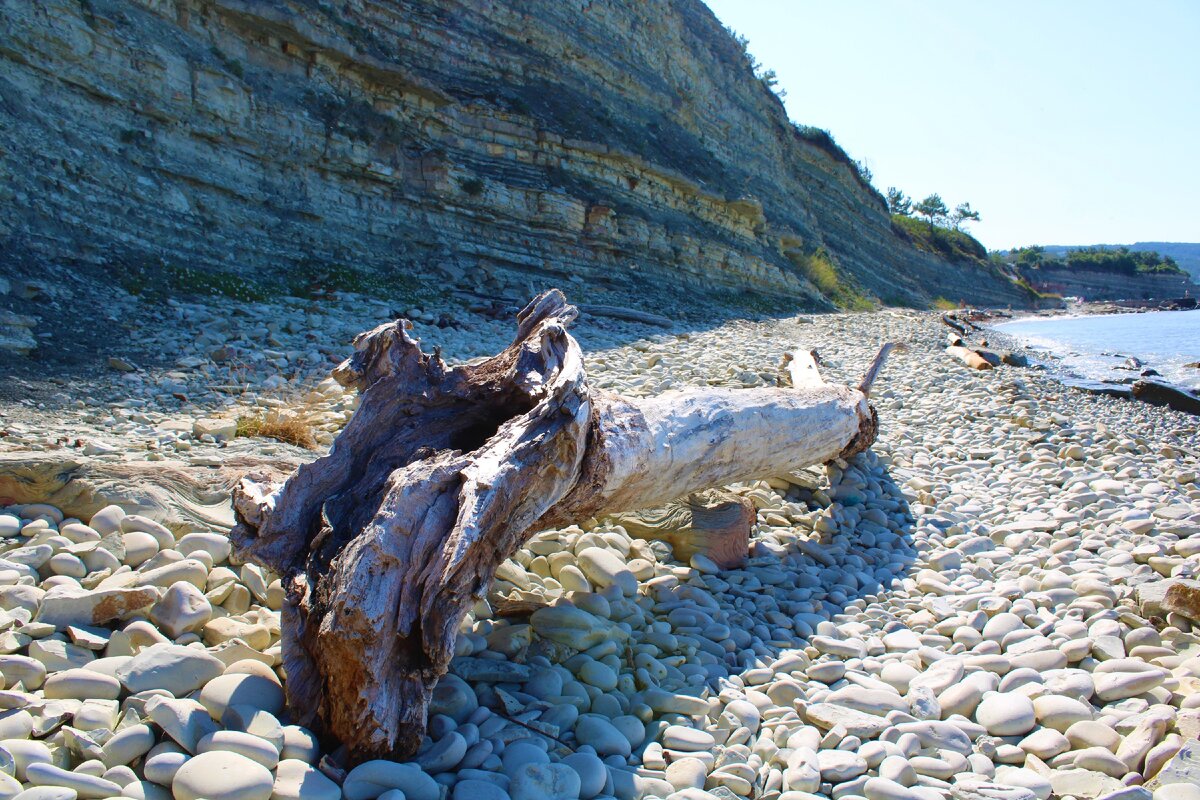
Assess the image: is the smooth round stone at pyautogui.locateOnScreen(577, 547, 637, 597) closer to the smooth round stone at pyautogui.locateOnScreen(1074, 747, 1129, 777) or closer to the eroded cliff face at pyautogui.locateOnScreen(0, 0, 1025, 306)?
the smooth round stone at pyautogui.locateOnScreen(1074, 747, 1129, 777)

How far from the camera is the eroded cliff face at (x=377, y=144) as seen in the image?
26.4 feet

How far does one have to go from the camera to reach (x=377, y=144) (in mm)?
11984

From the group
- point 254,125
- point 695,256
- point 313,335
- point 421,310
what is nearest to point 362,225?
point 254,125

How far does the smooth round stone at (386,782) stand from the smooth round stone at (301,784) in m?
0.04

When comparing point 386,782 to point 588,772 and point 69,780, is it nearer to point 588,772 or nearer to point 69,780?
point 588,772

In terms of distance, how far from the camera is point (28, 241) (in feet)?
23.0

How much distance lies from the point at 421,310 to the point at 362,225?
272 centimetres

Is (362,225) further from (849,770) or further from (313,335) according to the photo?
(849,770)

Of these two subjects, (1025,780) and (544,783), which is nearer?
(544,783)

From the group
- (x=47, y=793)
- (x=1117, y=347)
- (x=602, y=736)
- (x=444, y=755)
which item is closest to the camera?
(x=47, y=793)

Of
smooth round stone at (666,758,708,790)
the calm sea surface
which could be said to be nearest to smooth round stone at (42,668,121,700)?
smooth round stone at (666,758,708,790)

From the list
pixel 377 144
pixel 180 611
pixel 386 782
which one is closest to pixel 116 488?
pixel 180 611

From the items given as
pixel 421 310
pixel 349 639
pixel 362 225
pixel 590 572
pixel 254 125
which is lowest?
pixel 590 572

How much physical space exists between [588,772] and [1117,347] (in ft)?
84.7
